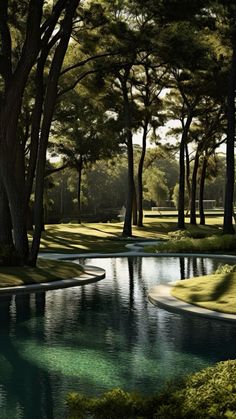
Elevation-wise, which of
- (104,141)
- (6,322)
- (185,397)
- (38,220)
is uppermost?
(104,141)

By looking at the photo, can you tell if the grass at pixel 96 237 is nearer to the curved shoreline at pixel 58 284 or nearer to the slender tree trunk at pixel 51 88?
the curved shoreline at pixel 58 284

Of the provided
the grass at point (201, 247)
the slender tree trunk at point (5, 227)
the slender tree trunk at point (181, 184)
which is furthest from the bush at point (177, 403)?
the slender tree trunk at point (181, 184)

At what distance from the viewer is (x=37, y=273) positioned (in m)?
20.6

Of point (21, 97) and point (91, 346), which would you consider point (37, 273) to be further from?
point (91, 346)

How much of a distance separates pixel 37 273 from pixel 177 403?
615 inches

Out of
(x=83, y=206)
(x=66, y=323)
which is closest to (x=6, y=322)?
(x=66, y=323)

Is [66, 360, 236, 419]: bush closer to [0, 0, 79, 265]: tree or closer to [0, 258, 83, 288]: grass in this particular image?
[0, 258, 83, 288]: grass

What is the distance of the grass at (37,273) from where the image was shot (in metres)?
18.9

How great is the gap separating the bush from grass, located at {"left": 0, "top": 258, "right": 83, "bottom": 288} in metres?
13.0

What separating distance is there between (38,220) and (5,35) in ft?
25.3

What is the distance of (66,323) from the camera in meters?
13.7

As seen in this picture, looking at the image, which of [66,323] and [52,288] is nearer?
[66,323]

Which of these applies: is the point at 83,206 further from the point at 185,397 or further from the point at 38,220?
the point at 185,397

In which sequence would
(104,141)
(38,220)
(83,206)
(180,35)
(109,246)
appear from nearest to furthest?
(38,220)
(180,35)
(109,246)
(104,141)
(83,206)
